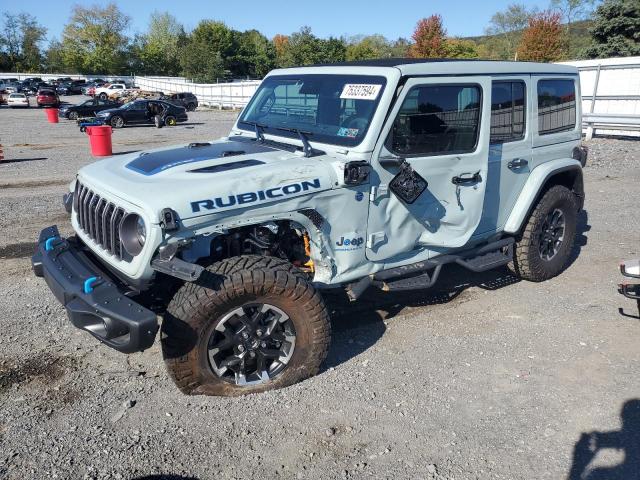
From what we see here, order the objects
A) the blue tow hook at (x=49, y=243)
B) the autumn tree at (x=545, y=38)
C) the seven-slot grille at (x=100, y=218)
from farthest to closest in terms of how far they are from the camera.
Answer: the autumn tree at (x=545, y=38) < the blue tow hook at (x=49, y=243) < the seven-slot grille at (x=100, y=218)

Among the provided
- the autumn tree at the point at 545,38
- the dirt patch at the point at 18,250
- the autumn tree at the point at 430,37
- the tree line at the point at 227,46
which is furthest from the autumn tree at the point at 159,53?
the dirt patch at the point at 18,250

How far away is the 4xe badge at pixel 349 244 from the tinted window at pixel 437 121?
2.30 ft

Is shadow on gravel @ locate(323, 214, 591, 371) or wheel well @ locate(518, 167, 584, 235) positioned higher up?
wheel well @ locate(518, 167, 584, 235)

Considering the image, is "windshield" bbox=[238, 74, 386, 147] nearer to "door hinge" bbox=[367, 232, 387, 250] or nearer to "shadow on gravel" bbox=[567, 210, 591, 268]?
"door hinge" bbox=[367, 232, 387, 250]

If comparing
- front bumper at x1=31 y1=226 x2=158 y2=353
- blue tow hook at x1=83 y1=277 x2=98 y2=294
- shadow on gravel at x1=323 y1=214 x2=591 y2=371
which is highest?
blue tow hook at x1=83 y1=277 x2=98 y2=294

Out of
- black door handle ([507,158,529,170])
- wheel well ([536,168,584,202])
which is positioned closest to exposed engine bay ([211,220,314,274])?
black door handle ([507,158,529,170])

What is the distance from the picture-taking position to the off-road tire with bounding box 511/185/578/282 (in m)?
5.26

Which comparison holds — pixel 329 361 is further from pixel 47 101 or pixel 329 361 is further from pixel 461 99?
pixel 47 101

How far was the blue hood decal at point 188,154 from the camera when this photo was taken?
3713mm

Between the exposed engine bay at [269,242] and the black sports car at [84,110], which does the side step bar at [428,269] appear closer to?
the exposed engine bay at [269,242]

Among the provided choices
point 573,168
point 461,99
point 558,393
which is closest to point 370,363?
point 558,393

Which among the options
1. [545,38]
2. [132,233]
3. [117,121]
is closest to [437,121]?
[132,233]

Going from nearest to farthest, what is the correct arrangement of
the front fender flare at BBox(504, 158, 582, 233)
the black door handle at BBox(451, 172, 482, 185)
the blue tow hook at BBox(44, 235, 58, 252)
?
the blue tow hook at BBox(44, 235, 58, 252), the black door handle at BBox(451, 172, 482, 185), the front fender flare at BBox(504, 158, 582, 233)

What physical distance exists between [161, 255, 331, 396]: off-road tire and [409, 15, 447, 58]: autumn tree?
188 ft
